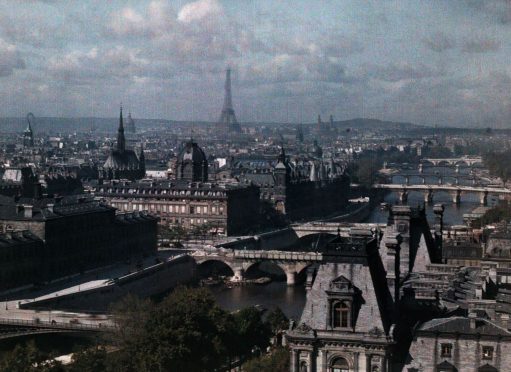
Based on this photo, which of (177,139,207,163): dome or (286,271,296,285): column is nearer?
(286,271,296,285): column

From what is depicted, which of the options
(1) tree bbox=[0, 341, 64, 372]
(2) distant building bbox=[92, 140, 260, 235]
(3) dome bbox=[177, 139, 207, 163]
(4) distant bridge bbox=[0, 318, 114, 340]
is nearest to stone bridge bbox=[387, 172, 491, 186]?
(3) dome bbox=[177, 139, 207, 163]

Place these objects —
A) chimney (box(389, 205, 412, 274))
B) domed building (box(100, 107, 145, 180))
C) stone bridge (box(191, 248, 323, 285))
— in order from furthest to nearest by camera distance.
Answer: domed building (box(100, 107, 145, 180)) < stone bridge (box(191, 248, 323, 285)) < chimney (box(389, 205, 412, 274))

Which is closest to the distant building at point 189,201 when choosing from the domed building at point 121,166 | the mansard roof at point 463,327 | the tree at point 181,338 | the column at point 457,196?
the domed building at point 121,166

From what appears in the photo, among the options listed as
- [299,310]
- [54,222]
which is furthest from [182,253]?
[299,310]

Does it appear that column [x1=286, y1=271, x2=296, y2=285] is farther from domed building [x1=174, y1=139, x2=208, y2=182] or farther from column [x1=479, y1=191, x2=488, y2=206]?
column [x1=479, y1=191, x2=488, y2=206]

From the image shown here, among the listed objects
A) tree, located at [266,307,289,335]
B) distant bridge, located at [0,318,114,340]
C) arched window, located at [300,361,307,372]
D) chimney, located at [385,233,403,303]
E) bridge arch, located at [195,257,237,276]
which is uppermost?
chimney, located at [385,233,403,303]

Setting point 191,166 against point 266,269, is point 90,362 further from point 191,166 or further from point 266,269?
point 191,166

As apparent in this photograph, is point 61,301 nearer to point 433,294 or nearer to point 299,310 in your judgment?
point 299,310
